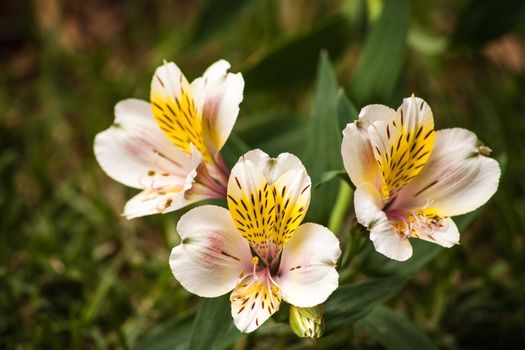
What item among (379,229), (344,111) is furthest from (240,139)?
(379,229)

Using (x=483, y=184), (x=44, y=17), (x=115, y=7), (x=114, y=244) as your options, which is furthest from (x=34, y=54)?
(x=483, y=184)

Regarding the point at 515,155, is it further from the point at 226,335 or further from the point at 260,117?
the point at 226,335

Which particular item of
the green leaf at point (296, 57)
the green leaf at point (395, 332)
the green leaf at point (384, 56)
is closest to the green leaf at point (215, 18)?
the green leaf at point (296, 57)

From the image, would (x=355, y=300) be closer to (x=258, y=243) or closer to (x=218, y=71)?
(x=258, y=243)

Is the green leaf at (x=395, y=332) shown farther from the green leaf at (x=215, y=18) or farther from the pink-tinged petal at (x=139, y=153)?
the green leaf at (x=215, y=18)

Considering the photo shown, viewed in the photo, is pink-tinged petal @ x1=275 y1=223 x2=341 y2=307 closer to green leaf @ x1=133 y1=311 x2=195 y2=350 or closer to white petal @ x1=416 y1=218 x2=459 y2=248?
white petal @ x1=416 y1=218 x2=459 y2=248

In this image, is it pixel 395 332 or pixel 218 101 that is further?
pixel 395 332

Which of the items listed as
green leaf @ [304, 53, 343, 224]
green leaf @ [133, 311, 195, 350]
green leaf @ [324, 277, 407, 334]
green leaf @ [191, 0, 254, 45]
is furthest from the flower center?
green leaf @ [191, 0, 254, 45]

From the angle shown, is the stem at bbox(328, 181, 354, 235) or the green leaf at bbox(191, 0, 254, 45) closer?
the stem at bbox(328, 181, 354, 235)
